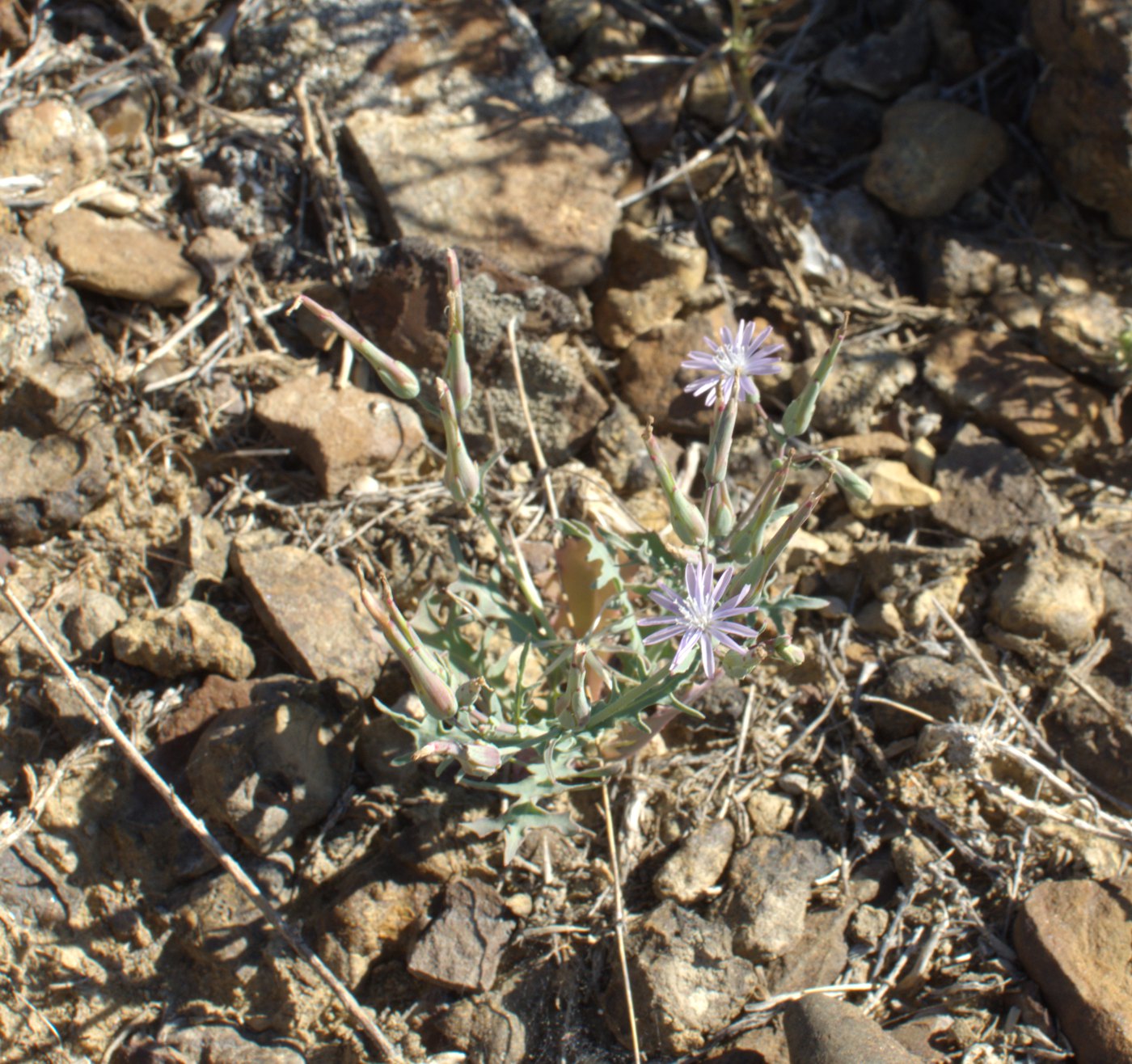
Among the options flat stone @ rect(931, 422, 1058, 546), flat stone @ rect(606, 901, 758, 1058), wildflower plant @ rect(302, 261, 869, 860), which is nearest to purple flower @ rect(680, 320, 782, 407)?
wildflower plant @ rect(302, 261, 869, 860)

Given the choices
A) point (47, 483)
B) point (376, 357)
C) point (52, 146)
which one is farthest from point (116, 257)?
point (376, 357)

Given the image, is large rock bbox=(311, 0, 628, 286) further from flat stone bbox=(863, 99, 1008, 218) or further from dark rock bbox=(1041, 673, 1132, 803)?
dark rock bbox=(1041, 673, 1132, 803)

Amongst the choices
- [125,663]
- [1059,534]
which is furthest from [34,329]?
[1059,534]

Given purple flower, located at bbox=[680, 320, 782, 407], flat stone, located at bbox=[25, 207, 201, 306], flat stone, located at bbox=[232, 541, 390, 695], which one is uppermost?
flat stone, located at bbox=[25, 207, 201, 306]

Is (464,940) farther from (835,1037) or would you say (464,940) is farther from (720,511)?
(720,511)

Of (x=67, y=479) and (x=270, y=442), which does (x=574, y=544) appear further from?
(x=67, y=479)

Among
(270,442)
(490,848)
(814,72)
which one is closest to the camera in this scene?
(490,848)

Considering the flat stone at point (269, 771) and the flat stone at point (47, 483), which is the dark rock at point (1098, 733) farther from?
the flat stone at point (47, 483)
